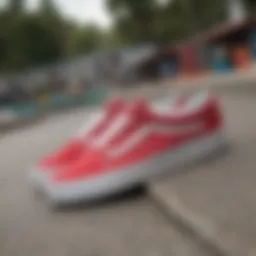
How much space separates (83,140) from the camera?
132 centimetres

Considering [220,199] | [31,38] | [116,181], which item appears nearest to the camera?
[220,199]

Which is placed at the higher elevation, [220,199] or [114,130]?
[114,130]

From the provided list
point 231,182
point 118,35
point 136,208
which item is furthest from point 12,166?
point 118,35

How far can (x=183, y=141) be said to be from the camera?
1.23m

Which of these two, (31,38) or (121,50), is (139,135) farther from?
(31,38)

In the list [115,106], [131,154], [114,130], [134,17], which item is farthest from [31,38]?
[131,154]

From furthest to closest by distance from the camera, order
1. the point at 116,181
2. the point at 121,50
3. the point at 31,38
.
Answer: the point at 31,38 → the point at 121,50 → the point at 116,181

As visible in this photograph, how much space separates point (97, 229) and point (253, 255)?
0.37 meters

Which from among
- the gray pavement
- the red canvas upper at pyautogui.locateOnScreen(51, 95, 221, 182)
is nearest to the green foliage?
the red canvas upper at pyautogui.locateOnScreen(51, 95, 221, 182)

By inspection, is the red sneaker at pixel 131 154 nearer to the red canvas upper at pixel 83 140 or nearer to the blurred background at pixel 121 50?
the red canvas upper at pixel 83 140

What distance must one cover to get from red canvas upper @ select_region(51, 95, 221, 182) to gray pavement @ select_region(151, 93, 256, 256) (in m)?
0.08

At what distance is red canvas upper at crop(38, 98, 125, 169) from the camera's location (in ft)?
4.27

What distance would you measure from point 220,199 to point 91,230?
214 mm

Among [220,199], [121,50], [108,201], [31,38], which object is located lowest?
[220,199]
